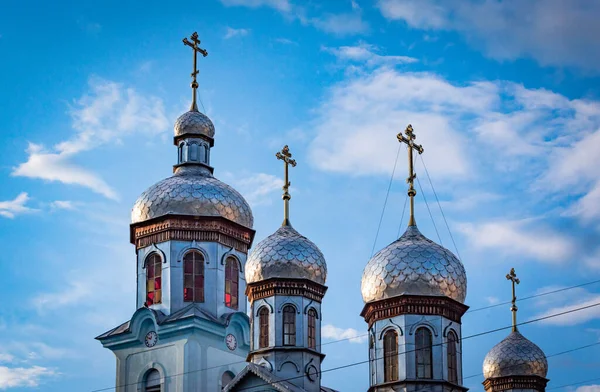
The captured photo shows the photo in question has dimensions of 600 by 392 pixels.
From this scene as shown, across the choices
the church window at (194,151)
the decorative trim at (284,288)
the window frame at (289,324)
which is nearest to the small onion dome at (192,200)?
the church window at (194,151)

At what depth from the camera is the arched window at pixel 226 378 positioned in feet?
136

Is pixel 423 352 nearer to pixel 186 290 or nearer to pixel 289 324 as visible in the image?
pixel 289 324

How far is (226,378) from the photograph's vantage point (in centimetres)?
4178

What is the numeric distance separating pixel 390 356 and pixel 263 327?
141 inches

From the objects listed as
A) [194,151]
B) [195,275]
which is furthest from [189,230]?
[194,151]

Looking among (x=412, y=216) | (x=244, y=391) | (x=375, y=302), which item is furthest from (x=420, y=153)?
(x=244, y=391)

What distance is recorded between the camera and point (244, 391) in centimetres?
3822

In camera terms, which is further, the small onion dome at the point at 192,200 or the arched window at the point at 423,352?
the small onion dome at the point at 192,200

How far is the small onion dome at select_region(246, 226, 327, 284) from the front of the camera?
130 ft

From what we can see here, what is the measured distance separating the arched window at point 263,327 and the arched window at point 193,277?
3.16 meters

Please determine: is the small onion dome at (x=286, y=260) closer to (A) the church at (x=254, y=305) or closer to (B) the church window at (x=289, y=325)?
(A) the church at (x=254, y=305)

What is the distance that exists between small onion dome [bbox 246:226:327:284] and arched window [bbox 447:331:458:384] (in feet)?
13.1

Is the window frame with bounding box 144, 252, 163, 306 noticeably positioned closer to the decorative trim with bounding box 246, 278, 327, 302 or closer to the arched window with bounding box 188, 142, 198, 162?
the arched window with bounding box 188, 142, 198, 162

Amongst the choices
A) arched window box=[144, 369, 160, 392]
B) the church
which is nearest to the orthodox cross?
the church
